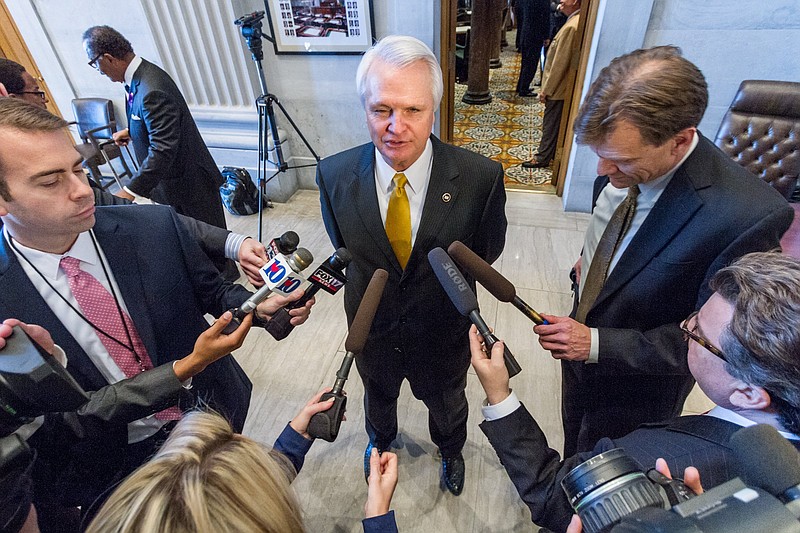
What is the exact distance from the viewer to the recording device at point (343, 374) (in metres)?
0.84

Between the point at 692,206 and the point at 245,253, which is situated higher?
the point at 692,206

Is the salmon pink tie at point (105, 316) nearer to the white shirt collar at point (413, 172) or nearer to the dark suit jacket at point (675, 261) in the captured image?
the white shirt collar at point (413, 172)

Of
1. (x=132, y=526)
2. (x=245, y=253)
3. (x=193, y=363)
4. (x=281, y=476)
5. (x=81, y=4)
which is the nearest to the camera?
(x=132, y=526)

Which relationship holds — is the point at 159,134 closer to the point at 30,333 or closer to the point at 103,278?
the point at 103,278

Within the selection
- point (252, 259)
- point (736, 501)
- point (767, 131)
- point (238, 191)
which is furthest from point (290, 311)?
point (767, 131)

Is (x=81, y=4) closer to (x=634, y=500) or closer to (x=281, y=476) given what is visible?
(x=281, y=476)

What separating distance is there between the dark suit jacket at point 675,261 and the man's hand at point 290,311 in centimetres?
84

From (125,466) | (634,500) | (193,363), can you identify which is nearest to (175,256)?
(193,363)

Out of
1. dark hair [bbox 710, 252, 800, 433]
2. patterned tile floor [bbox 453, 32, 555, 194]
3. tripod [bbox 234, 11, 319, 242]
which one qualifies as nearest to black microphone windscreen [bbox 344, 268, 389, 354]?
dark hair [bbox 710, 252, 800, 433]

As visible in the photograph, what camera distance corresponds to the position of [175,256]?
3.81ft

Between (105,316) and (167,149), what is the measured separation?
1530mm

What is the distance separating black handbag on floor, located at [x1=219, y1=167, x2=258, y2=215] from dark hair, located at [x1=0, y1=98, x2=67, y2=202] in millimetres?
2644

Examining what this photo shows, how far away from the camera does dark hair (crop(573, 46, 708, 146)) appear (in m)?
0.94

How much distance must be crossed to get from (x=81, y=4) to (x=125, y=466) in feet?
12.7
